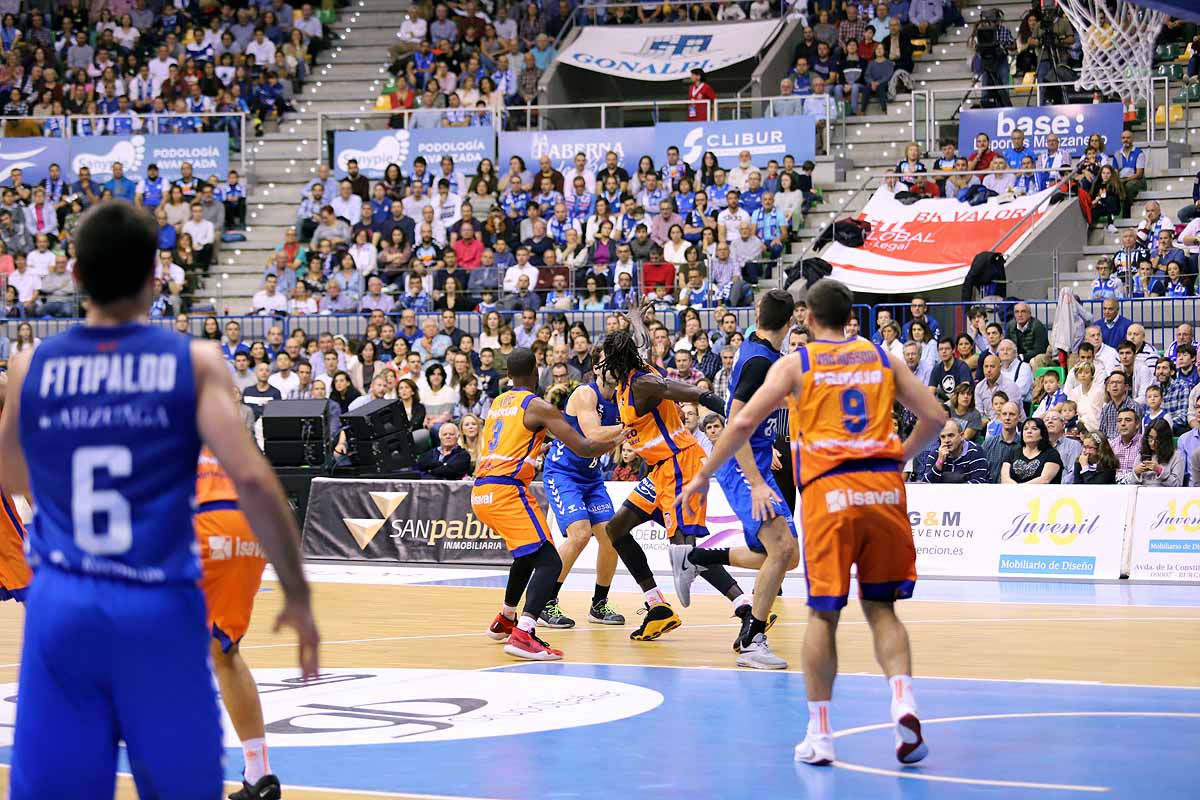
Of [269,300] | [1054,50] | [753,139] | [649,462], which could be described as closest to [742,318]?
[753,139]

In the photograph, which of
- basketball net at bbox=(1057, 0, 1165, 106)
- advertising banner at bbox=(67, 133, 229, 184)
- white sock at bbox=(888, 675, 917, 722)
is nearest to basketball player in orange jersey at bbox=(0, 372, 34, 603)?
white sock at bbox=(888, 675, 917, 722)

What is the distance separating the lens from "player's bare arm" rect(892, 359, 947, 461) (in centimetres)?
716

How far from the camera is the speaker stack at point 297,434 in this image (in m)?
19.2

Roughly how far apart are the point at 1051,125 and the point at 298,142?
13.7 m

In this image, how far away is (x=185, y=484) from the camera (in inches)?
155

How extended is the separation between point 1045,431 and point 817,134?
10.7 m

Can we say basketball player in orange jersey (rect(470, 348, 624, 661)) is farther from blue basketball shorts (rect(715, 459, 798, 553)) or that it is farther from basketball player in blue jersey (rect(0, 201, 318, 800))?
basketball player in blue jersey (rect(0, 201, 318, 800))

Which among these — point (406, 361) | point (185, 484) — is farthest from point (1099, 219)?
point (185, 484)

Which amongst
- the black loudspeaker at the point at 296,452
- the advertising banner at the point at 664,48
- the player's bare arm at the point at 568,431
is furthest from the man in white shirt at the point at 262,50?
the player's bare arm at the point at 568,431

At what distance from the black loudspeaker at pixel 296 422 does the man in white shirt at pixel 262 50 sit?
45.3 ft

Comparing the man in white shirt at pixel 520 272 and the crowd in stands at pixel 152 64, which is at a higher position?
the crowd in stands at pixel 152 64

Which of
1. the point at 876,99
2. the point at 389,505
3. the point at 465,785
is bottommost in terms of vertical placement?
the point at 389,505

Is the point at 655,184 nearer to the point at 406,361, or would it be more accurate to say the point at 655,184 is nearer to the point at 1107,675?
the point at 406,361

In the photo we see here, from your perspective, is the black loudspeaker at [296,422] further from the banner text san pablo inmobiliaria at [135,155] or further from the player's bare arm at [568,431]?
the banner text san pablo inmobiliaria at [135,155]
